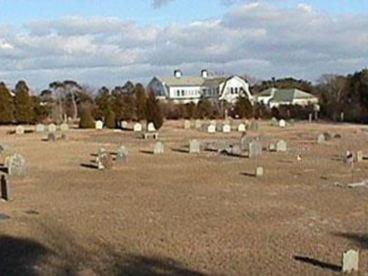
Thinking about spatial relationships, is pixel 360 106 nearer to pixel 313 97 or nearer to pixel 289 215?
pixel 313 97

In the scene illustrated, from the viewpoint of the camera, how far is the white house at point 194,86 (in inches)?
5556

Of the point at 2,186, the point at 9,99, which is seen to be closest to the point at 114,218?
the point at 2,186

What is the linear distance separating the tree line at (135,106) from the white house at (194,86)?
63.3 ft

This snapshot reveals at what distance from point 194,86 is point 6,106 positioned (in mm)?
69608

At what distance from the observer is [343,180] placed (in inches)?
1137

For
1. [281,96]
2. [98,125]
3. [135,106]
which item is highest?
[281,96]

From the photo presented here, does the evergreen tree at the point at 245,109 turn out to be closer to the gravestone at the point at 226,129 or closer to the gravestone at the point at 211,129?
the gravestone at the point at 226,129

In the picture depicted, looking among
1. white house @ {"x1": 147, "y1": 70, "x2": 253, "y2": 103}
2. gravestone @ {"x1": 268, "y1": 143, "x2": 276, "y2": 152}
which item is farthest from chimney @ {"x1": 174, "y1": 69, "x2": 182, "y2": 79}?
gravestone @ {"x1": 268, "y1": 143, "x2": 276, "y2": 152}

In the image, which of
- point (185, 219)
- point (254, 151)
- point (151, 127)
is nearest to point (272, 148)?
point (254, 151)

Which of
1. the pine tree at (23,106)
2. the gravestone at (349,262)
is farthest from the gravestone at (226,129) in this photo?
the gravestone at (349,262)

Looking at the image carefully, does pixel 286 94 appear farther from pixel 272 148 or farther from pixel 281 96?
pixel 272 148

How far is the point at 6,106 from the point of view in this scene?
85.2 meters

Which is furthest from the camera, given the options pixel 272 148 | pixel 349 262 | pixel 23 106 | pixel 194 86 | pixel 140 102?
pixel 194 86

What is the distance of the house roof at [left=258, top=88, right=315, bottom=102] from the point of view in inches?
5285
